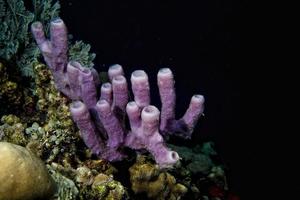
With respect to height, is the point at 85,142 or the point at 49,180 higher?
the point at 49,180

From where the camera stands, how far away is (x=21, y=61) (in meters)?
3.93

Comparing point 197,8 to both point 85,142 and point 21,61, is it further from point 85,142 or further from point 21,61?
point 85,142

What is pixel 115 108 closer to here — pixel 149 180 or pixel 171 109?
pixel 171 109

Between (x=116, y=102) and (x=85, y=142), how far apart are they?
44cm

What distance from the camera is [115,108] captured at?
9.82 feet

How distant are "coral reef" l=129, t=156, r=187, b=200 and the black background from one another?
5.19 m

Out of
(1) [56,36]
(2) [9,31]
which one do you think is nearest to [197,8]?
(2) [9,31]

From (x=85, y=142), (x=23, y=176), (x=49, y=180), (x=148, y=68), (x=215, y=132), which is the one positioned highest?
(x=23, y=176)

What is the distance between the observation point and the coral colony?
106 inches

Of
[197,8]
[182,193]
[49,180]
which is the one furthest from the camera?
[197,8]

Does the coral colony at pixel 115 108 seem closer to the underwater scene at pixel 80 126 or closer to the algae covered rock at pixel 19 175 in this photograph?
the underwater scene at pixel 80 126

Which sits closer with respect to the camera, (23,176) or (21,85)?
(23,176)

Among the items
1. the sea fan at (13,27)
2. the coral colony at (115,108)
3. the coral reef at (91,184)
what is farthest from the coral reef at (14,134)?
the sea fan at (13,27)

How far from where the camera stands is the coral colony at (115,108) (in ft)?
8.82
